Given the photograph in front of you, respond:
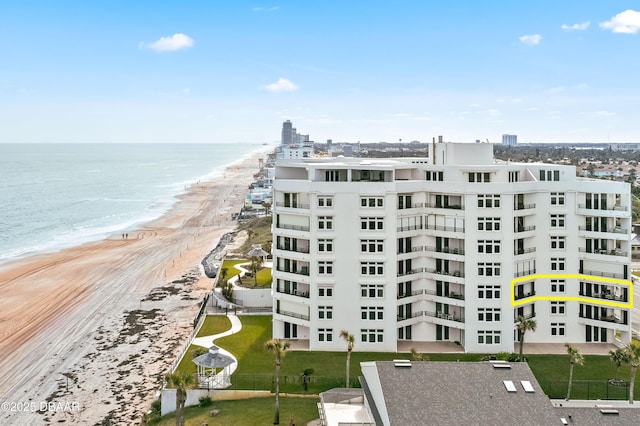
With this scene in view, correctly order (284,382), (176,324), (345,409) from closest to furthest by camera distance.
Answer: (345,409) < (284,382) < (176,324)

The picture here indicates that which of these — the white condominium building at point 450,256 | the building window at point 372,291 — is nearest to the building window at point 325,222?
the white condominium building at point 450,256

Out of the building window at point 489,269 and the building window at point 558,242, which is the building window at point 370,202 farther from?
the building window at point 558,242

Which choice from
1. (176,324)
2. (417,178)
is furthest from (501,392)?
(176,324)

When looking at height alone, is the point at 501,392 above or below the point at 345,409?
above

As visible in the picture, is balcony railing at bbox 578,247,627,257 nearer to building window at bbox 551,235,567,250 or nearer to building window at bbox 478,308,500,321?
building window at bbox 551,235,567,250

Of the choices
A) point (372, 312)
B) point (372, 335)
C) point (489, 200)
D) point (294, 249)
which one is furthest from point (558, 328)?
point (294, 249)

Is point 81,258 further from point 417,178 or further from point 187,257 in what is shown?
point 417,178

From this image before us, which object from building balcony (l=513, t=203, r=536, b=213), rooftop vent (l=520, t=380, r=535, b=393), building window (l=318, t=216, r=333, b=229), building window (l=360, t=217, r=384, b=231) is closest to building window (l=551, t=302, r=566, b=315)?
building balcony (l=513, t=203, r=536, b=213)
